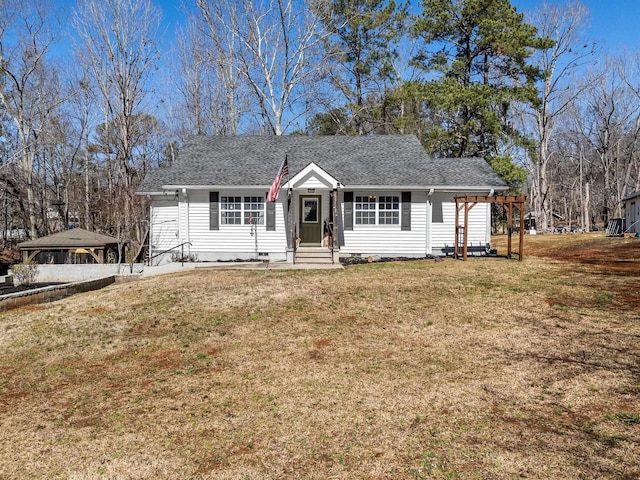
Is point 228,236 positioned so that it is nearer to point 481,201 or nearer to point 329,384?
point 481,201

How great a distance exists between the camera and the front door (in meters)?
16.7

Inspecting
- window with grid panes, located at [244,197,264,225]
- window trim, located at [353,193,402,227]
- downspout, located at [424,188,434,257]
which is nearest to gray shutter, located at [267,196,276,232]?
window with grid panes, located at [244,197,264,225]

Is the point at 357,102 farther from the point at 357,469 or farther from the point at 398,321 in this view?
the point at 357,469

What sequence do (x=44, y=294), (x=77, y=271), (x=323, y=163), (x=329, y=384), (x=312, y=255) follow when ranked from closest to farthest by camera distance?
(x=329, y=384), (x=44, y=294), (x=312, y=255), (x=77, y=271), (x=323, y=163)

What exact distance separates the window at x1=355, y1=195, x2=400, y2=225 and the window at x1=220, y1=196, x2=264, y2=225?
3.90 meters

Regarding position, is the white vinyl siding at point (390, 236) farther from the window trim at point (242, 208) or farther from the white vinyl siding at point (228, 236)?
the window trim at point (242, 208)

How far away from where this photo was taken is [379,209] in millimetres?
16516

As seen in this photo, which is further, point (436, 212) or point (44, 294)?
point (436, 212)

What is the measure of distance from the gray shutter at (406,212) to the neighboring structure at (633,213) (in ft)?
59.9

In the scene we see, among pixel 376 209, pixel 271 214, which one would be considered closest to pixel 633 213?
pixel 376 209

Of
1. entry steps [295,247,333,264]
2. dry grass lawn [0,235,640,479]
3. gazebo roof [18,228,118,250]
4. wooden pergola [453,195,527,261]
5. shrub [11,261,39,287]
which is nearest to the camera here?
dry grass lawn [0,235,640,479]

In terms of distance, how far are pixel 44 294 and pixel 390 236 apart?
11713 mm

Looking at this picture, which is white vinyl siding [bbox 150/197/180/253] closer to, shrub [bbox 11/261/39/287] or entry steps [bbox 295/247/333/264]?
shrub [bbox 11/261/39/287]

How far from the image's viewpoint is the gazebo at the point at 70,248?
53.2 ft
